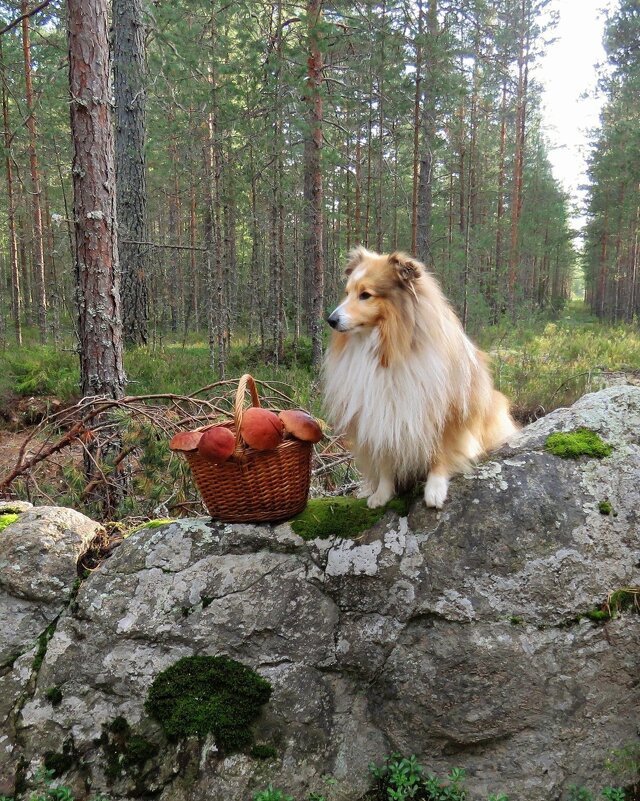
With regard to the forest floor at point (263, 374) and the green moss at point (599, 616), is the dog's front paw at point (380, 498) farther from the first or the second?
the forest floor at point (263, 374)

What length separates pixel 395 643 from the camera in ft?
7.49

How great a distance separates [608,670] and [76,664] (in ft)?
7.32

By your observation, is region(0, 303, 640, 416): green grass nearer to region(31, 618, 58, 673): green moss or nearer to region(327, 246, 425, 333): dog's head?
region(327, 246, 425, 333): dog's head

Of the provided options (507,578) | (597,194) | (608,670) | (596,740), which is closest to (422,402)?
(507,578)

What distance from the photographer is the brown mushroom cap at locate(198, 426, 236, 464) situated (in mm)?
2219

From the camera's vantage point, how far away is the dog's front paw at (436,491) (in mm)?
2322

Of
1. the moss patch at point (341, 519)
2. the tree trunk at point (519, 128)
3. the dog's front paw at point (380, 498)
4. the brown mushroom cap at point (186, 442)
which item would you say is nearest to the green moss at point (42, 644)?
the brown mushroom cap at point (186, 442)

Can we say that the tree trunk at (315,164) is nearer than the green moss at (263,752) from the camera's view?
No

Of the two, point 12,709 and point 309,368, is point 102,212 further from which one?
point 309,368

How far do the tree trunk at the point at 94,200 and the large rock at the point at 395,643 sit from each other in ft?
7.33

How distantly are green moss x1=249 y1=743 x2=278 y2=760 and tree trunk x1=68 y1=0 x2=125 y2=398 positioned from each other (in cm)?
291

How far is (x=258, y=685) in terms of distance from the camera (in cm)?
228

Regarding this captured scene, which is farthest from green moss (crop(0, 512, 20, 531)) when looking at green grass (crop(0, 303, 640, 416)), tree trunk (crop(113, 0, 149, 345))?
tree trunk (crop(113, 0, 149, 345))

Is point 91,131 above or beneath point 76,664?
above
